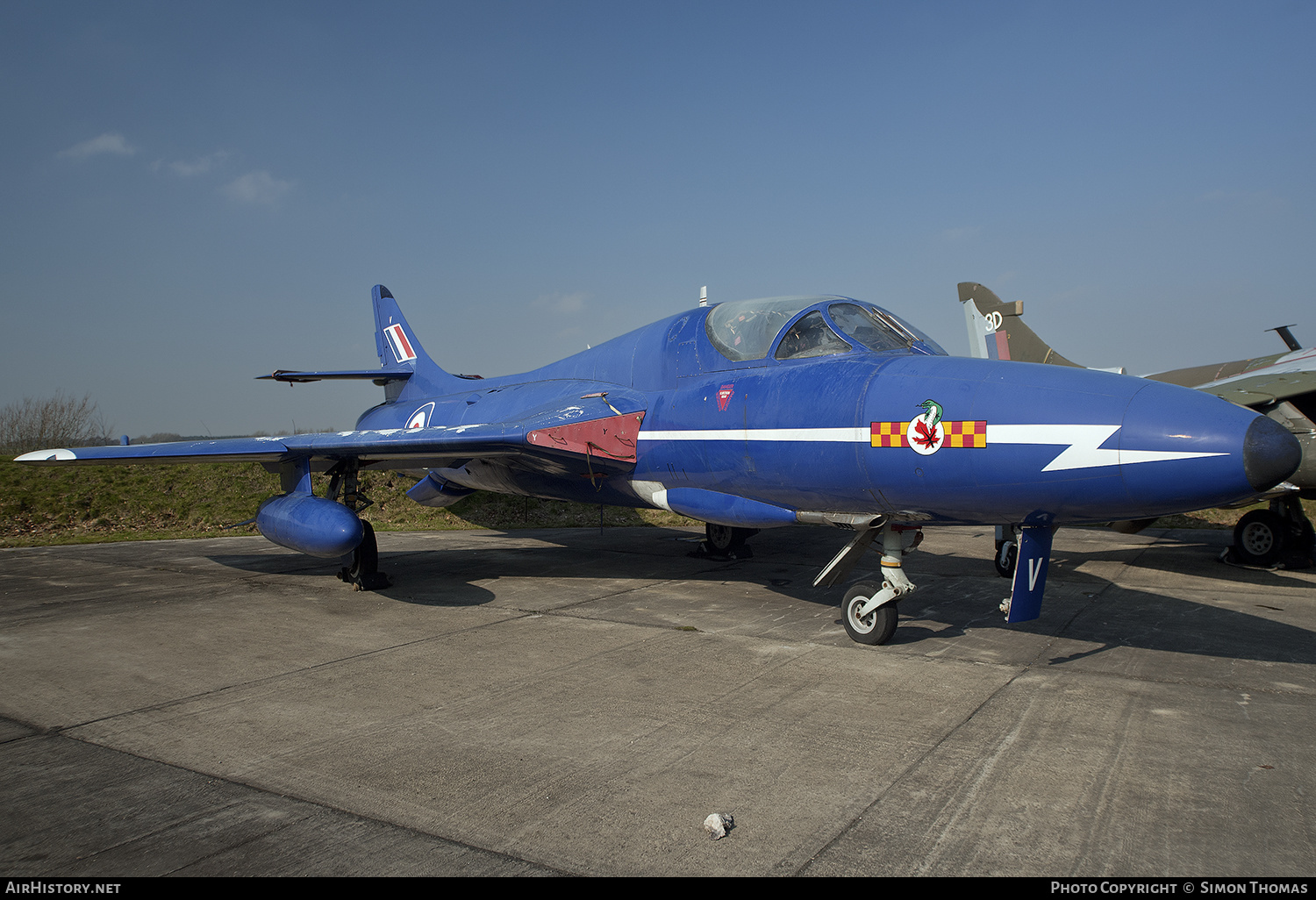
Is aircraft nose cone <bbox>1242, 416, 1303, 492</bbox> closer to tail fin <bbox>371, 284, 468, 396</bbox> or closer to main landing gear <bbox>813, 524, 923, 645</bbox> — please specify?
main landing gear <bbox>813, 524, 923, 645</bbox>

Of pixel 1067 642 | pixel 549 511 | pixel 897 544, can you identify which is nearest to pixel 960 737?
pixel 897 544

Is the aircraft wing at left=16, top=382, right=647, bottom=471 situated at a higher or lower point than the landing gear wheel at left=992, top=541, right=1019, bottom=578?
higher

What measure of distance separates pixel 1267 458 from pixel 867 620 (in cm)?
300

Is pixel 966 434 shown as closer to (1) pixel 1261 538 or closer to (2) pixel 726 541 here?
(2) pixel 726 541

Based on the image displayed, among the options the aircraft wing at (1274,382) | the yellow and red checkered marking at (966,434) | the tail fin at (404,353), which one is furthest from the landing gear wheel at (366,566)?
the aircraft wing at (1274,382)

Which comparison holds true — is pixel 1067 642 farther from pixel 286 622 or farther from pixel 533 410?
pixel 286 622

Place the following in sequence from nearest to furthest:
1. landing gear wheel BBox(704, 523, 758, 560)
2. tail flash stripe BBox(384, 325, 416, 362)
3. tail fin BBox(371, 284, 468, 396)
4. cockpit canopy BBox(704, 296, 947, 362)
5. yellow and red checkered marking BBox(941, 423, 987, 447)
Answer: yellow and red checkered marking BBox(941, 423, 987, 447) → cockpit canopy BBox(704, 296, 947, 362) → landing gear wheel BBox(704, 523, 758, 560) → tail fin BBox(371, 284, 468, 396) → tail flash stripe BBox(384, 325, 416, 362)

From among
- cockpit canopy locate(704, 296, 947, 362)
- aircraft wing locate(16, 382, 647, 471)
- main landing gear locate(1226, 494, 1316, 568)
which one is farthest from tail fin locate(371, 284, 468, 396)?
main landing gear locate(1226, 494, 1316, 568)

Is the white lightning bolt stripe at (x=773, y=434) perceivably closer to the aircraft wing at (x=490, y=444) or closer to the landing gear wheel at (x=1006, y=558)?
the aircraft wing at (x=490, y=444)

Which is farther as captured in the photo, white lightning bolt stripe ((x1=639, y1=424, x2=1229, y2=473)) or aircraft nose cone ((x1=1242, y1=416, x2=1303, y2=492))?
white lightning bolt stripe ((x1=639, y1=424, x2=1229, y2=473))

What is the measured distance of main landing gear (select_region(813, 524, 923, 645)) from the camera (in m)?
6.10

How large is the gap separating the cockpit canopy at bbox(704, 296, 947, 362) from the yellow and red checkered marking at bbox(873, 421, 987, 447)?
100 cm

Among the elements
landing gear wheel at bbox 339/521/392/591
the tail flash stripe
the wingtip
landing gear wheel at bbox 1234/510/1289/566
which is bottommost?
landing gear wheel at bbox 339/521/392/591

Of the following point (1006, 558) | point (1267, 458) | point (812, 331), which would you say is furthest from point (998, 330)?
point (1267, 458)
